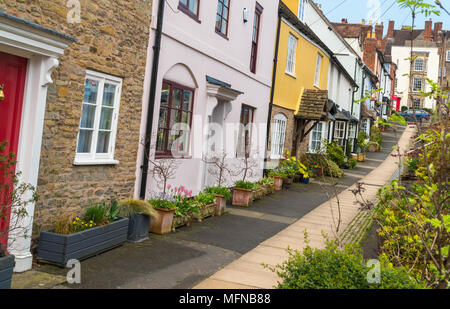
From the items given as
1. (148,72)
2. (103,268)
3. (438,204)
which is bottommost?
(103,268)

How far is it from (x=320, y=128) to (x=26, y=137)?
18.3 metres

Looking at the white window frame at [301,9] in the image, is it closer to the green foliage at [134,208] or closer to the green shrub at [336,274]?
the green foliage at [134,208]

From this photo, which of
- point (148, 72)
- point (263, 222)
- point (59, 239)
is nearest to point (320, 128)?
point (263, 222)

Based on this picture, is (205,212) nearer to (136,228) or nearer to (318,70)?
(136,228)

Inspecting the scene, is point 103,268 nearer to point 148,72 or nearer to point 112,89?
point 112,89

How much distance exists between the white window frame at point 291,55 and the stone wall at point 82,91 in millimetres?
9388

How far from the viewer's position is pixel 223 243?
7742 mm

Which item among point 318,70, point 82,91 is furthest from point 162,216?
point 318,70

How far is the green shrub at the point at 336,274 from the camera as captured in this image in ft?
13.1

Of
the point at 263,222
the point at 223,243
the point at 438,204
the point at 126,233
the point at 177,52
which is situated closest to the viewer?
the point at 438,204

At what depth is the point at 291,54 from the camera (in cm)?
1672

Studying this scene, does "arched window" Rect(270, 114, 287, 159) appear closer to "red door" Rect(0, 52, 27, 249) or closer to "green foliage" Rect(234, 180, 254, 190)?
"green foliage" Rect(234, 180, 254, 190)

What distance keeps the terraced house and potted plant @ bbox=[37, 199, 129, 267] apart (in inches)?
8.0

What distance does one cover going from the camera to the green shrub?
13.1 ft
